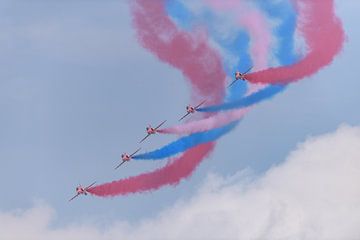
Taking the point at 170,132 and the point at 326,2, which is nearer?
the point at 326,2

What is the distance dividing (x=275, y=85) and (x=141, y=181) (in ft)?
55.7

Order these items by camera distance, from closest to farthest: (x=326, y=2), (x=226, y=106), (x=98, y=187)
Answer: (x=326, y=2)
(x=226, y=106)
(x=98, y=187)

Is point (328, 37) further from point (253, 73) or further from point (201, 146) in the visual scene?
point (201, 146)

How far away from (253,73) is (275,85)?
2.44m

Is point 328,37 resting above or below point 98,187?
below

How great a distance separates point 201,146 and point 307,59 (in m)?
13.6

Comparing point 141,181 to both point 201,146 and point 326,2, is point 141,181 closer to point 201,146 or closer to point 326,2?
point 201,146

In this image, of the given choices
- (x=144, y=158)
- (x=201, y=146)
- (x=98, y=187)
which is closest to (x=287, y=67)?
(x=201, y=146)

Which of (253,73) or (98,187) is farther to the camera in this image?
(98,187)

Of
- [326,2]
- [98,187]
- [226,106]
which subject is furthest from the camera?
[98,187]

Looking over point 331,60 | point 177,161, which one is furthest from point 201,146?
point 331,60

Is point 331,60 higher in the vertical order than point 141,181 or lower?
lower

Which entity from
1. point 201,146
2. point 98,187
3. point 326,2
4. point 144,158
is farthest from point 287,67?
point 98,187

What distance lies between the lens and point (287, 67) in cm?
7150
